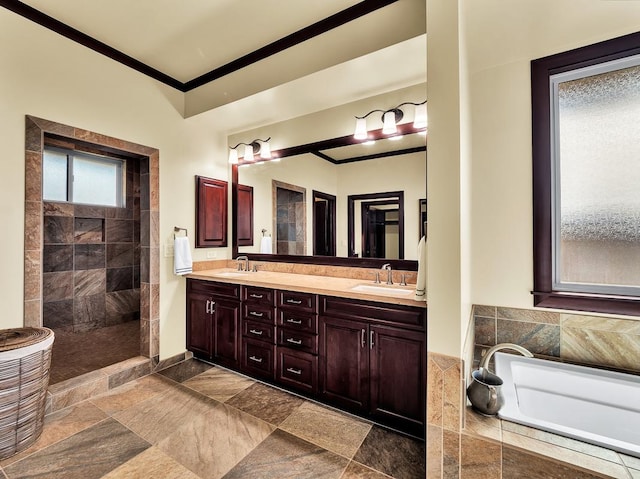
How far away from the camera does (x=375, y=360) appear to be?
1.95 meters

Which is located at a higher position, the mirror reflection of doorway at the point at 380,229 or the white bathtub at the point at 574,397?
the mirror reflection of doorway at the point at 380,229

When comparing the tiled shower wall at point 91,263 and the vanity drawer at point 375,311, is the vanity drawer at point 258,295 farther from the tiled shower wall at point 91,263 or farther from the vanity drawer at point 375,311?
the tiled shower wall at point 91,263

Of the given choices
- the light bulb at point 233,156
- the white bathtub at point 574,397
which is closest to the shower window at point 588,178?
the white bathtub at point 574,397

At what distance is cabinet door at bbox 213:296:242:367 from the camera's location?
2.68 m

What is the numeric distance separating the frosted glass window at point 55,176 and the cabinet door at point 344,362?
3.78m

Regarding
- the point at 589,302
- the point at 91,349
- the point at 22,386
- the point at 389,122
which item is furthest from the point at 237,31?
the point at 91,349

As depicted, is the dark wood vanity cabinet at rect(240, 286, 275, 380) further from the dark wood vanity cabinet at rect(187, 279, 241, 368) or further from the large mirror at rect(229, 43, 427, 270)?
the large mirror at rect(229, 43, 427, 270)

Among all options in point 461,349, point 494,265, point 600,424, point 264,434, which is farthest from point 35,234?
point 600,424

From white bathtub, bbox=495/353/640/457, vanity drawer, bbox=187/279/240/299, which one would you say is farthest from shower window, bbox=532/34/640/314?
vanity drawer, bbox=187/279/240/299

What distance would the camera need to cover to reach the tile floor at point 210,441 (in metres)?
1.60

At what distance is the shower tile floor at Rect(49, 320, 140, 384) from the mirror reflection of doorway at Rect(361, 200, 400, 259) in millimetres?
2650

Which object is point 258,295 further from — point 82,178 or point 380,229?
point 82,178

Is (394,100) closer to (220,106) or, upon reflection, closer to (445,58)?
(445,58)

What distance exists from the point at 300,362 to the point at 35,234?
216cm
